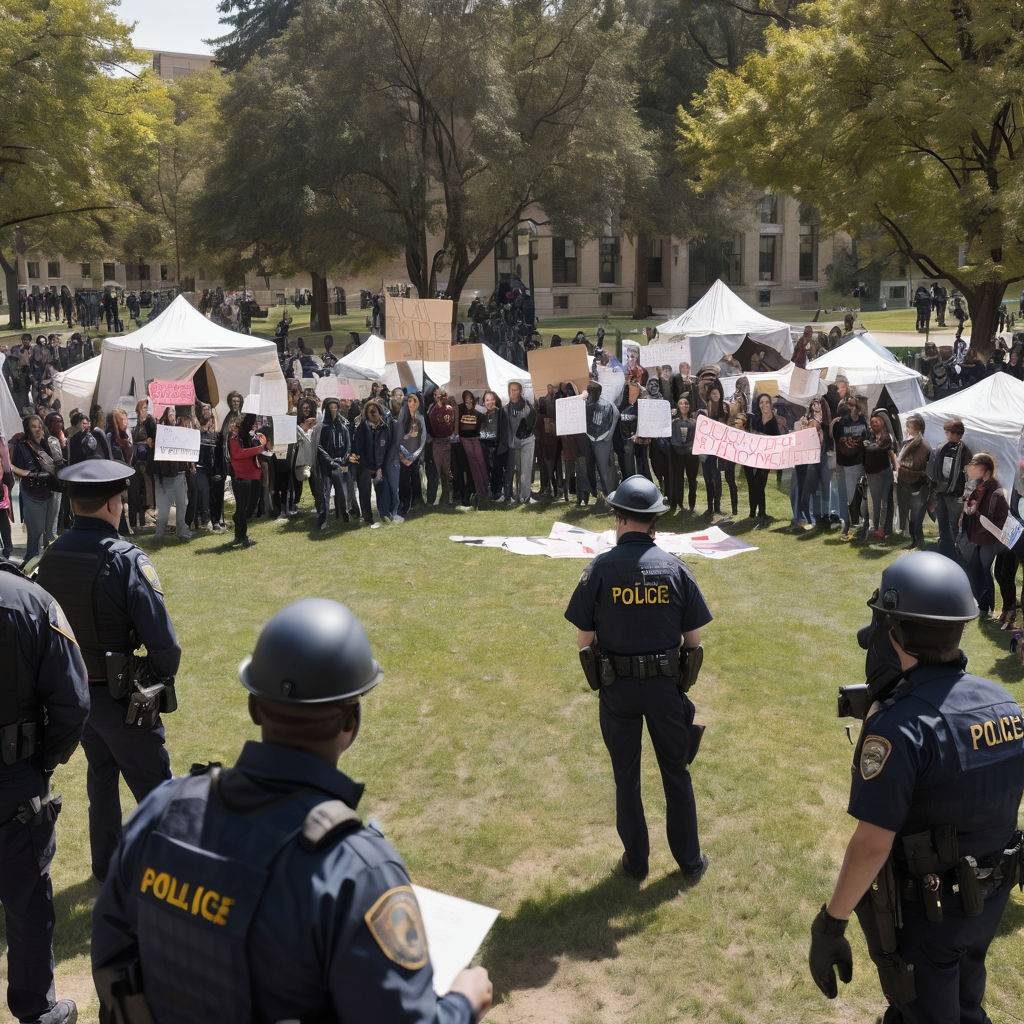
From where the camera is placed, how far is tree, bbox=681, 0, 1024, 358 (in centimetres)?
2081

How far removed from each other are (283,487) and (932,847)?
13.0 meters

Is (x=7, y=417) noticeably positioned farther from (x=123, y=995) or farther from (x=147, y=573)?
(x=123, y=995)

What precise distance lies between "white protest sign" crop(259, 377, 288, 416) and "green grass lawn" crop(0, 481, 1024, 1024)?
2.55 meters

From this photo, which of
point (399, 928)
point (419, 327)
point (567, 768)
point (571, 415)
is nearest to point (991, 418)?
point (571, 415)

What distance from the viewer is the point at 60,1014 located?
4.44 meters

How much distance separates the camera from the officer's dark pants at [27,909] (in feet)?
13.8

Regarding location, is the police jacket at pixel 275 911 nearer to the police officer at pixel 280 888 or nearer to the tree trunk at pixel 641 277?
the police officer at pixel 280 888

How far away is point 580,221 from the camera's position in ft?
122

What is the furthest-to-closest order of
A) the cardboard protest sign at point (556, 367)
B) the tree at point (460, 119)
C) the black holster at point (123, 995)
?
the tree at point (460, 119), the cardboard protest sign at point (556, 367), the black holster at point (123, 995)

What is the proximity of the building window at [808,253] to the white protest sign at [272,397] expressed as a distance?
168ft

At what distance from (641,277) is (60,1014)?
4887cm

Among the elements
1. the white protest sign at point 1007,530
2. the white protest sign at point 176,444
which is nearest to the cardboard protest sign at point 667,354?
the white protest sign at point 176,444

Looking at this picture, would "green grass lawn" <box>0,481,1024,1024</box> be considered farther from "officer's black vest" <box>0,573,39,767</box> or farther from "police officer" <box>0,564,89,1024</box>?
"officer's black vest" <box>0,573,39,767</box>

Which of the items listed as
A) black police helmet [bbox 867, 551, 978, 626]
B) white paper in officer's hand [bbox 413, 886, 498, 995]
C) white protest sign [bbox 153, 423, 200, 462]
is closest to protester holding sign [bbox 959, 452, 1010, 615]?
black police helmet [bbox 867, 551, 978, 626]
